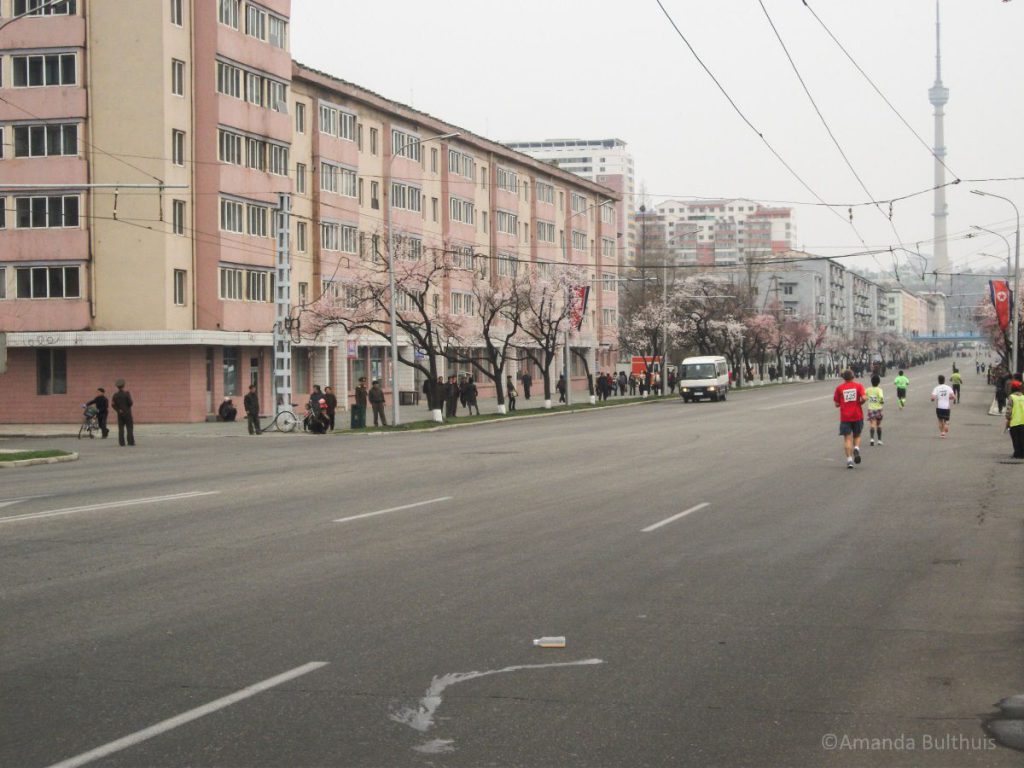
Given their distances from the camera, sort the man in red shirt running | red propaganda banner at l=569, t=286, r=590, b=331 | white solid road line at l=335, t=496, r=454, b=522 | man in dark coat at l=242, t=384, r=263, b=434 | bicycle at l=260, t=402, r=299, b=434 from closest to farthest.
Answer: white solid road line at l=335, t=496, r=454, b=522 → the man in red shirt running → man in dark coat at l=242, t=384, r=263, b=434 → bicycle at l=260, t=402, r=299, b=434 → red propaganda banner at l=569, t=286, r=590, b=331

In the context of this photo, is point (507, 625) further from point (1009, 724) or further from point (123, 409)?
point (123, 409)

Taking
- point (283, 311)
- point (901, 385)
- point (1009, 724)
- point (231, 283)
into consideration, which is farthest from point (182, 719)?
point (901, 385)

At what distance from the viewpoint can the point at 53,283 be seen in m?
49.3

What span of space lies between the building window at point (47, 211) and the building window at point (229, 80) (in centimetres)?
745

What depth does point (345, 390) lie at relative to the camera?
61625 millimetres

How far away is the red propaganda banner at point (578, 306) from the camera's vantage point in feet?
193

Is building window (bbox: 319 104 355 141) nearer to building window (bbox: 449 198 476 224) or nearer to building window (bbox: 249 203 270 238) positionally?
building window (bbox: 249 203 270 238)

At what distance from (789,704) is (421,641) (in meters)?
2.43

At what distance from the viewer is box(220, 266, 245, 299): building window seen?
5141cm

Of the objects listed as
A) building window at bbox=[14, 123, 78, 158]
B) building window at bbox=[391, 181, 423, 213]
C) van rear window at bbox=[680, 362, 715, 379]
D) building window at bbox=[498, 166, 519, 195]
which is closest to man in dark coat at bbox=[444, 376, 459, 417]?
building window at bbox=[14, 123, 78, 158]

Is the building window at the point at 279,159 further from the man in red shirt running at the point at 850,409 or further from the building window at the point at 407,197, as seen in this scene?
the man in red shirt running at the point at 850,409

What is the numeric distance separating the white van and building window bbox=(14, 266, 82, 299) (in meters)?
31.5

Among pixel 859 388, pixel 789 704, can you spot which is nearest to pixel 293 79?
pixel 859 388

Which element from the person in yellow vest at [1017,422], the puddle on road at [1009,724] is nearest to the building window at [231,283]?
the person in yellow vest at [1017,422]
